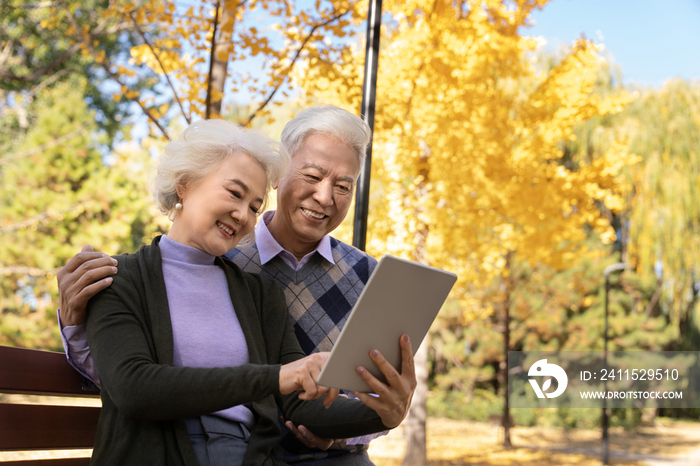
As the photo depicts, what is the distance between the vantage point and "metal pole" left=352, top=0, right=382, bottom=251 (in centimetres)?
262

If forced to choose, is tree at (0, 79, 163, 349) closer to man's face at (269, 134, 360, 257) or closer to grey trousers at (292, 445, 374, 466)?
man's face at (269, 134, 360, 257)

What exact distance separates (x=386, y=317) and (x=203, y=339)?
0.44m

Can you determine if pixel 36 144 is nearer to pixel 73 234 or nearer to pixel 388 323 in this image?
pixel 73 234

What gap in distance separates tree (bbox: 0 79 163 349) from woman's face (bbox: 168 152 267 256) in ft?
40.0

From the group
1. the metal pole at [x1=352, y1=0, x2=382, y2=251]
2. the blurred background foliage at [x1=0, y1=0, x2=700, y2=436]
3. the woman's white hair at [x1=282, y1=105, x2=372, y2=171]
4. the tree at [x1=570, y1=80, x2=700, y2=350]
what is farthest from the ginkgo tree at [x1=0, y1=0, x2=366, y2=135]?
the tree at [x1=570, y1=80, x2=700, y2=350]

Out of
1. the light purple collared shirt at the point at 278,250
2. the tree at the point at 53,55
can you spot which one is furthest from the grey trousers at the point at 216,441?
the tree at the point at 53,55

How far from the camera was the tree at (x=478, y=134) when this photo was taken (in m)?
6.38

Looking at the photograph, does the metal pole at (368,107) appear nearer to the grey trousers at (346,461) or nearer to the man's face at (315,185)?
the man's face at (315,185)

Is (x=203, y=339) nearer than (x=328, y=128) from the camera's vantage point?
Yes

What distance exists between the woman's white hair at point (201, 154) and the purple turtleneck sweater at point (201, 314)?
13cm

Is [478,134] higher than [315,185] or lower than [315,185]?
higher

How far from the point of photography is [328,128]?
1802 mm

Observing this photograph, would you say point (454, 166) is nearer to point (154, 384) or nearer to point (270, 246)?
point (270, 246)

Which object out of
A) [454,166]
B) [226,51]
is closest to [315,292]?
[226,51]
